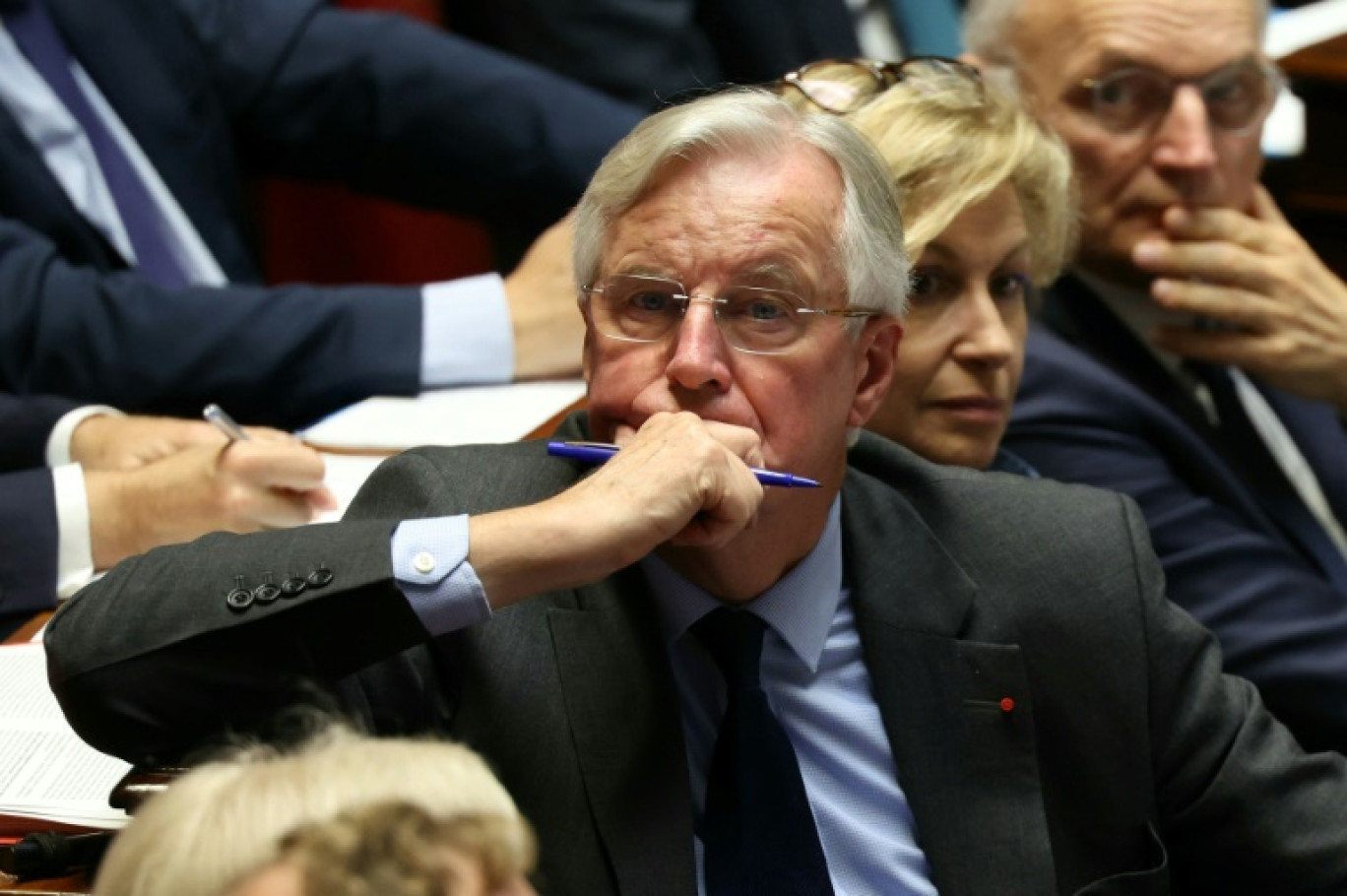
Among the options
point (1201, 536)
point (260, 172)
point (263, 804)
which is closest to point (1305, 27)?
point (1201, 536)

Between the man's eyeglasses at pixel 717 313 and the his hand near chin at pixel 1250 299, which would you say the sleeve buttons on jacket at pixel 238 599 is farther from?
the his hand near chin at pixel 1250 299

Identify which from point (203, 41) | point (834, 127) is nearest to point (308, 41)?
point (203, 41)

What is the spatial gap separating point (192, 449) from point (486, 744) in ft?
2.48

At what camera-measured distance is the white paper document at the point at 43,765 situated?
166cm

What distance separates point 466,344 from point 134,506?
67 centimetres

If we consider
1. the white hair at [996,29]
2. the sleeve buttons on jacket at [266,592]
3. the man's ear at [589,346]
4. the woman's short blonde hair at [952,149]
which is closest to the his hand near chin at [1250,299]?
the white hair at [996,29]

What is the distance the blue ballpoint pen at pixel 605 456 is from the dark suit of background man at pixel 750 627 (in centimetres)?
3

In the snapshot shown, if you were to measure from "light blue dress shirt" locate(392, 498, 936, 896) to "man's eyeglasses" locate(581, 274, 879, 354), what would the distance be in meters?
0.23

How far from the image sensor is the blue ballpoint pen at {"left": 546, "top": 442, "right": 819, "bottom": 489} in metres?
1.75

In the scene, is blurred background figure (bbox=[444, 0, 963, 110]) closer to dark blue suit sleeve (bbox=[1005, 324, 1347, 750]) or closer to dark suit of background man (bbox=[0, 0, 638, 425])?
dark suit of background man (bbox=[0, 0, 638, 425])

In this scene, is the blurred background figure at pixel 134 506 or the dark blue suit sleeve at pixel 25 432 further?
the dark blue suit sleeve at pixel 25 432

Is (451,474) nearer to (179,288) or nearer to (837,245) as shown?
(837,245)

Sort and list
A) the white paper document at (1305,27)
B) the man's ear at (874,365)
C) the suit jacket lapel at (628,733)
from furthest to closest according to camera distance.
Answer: the white paper document at (1305,27), the man's ear at (874,365), the suit jacket lapel at (628,733)

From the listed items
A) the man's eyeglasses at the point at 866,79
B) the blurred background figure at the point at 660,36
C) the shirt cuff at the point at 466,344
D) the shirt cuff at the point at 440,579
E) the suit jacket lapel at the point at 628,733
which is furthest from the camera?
the blurred background figure at the point at 660,36
